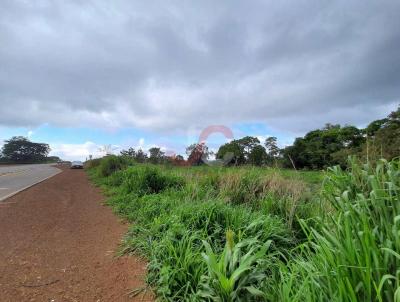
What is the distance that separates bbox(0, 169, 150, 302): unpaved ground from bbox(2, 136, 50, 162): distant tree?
290 ft

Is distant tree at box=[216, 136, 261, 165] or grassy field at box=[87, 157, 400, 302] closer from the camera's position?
grassy field at box=[87, 157, 400, 302]

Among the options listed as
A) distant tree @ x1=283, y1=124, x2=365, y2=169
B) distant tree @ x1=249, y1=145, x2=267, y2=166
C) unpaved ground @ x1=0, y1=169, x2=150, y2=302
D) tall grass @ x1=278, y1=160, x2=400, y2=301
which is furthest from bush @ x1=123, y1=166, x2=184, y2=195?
distant tree @ x1=283, y1=124, x2=365, y2=169

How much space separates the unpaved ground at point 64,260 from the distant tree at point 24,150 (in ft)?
290

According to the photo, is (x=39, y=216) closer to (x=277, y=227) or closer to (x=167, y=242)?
(x=167, y=242)

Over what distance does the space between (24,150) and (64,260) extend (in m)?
103

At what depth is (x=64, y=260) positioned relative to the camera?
4191mm

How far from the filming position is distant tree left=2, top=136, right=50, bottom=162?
8669cm

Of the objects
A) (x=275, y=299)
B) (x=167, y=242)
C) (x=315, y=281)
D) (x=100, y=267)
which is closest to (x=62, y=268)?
(x=100, y=267)

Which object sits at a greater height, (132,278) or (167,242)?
(167,242)

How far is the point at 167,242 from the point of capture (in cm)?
379

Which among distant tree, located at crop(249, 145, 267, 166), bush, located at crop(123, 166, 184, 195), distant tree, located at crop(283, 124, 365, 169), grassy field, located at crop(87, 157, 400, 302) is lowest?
grassy field, located at crop(87, 157, 400, 302)

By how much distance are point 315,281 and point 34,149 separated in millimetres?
108326

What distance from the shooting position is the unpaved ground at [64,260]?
10.8 ft

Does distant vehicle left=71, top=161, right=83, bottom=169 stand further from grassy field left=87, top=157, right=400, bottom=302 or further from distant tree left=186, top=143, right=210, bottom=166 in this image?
grassy field left=87, top=157, right=400, bottom=302
